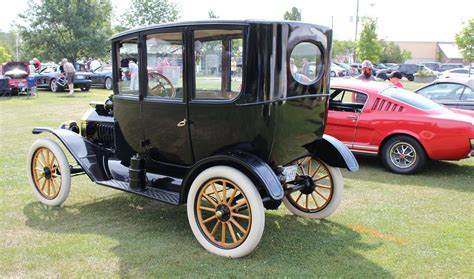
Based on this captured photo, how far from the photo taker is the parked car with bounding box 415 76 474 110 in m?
8.77

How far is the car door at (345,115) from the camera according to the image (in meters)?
7.25

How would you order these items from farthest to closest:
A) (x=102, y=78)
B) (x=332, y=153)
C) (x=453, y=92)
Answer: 1. (x=102, y=78)
2. (x=453, y=92)
3. (x=332, y=153)

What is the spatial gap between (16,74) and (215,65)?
17.0 m

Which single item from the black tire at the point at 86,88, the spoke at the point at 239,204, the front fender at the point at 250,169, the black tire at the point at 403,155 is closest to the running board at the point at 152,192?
the front fender at the point at 250,169

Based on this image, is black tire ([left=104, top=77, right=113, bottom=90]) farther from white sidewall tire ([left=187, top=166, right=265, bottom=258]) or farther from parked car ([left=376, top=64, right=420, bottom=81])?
parked car ([left=376, top=64, right=420, bottom=81])

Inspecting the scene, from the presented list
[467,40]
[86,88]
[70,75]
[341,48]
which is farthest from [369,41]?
[341,48]

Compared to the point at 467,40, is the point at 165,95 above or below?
below

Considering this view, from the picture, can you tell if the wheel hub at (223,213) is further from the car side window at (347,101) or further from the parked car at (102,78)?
the parked car at (102,78)

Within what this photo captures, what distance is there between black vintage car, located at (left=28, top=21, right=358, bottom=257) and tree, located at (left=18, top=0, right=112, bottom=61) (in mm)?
30582

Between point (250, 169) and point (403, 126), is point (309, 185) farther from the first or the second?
point (403, 126)

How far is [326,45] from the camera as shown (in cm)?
419

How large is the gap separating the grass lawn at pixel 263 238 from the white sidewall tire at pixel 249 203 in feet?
0.28

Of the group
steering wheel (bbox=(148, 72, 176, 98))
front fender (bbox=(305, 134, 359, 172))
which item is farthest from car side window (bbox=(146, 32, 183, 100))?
front fender (bbox=(305, 134, 359, 172))

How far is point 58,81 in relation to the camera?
2092cm
